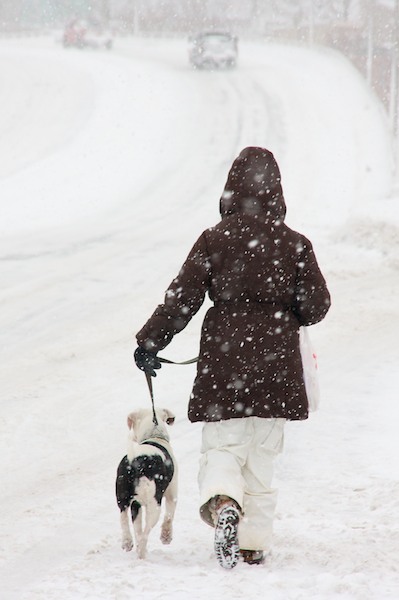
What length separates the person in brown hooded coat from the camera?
13.6ft

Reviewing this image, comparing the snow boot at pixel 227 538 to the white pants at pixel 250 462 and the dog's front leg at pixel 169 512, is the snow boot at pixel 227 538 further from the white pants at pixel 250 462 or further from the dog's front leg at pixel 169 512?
the dog's front leg at pixel 169 512

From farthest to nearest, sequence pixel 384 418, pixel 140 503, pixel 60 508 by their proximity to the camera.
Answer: pixel 384 418 → pixel 60 508 → pixel 140 503

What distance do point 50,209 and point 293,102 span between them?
1535 centimetres

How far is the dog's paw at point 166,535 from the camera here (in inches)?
178

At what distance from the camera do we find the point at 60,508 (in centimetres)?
527

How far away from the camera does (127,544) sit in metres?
4.34

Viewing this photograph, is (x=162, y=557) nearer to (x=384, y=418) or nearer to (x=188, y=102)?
(x=384, y=418)

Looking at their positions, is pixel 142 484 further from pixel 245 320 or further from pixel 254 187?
pixel 254 187

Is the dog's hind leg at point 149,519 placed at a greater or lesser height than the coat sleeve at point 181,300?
lesser

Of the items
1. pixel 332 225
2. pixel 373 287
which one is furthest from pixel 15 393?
pixel 332 225

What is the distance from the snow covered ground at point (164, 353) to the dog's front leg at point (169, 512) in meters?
0.06

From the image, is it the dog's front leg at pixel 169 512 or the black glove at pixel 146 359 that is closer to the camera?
the black glove at pixel 146 359

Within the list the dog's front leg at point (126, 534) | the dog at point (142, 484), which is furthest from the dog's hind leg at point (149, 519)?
the dog's front leg at point (126, 534)

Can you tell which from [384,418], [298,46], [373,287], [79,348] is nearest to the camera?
[384,418]
